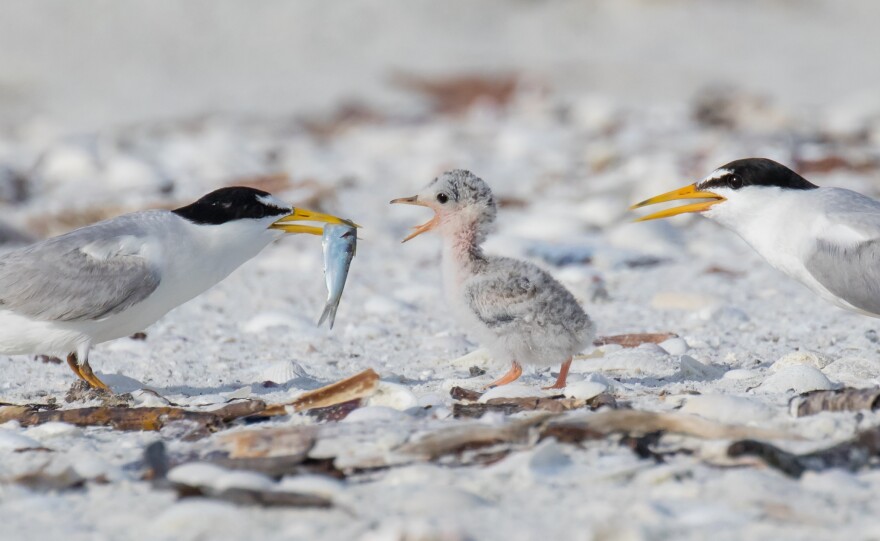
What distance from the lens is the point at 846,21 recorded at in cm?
2023

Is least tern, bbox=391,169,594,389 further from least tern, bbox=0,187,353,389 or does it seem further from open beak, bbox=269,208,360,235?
least tern, bbox=0,187,353,389

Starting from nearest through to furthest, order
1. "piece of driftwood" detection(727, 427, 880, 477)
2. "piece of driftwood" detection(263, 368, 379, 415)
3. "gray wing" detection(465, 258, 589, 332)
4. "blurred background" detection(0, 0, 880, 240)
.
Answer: "piece of driftwood" detection(727, 427, 880, 477) → "piece of driftwood" detection(263, 368, 379, 415) → "gray wing" detection(465, 258, 589, 332) → "blurred background" detection(0, 0, 880, 240)

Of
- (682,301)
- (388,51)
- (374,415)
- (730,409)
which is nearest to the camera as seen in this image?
(730,409)

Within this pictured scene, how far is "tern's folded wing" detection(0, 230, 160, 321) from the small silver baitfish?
620 mm

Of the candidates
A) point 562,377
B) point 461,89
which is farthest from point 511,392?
point 461,89

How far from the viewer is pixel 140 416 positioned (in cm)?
344

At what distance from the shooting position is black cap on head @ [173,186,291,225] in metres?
4.29

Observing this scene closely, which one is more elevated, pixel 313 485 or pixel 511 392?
pixel 511 392

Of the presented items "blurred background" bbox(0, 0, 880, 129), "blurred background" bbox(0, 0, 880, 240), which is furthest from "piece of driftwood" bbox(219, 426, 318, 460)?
"blurred background" bbox(0, 0, 880, 129)

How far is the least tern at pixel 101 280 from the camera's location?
3.95m

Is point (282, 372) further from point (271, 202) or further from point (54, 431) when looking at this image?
point (54, 431)

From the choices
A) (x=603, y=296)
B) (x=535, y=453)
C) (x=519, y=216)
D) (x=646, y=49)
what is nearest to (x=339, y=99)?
(x=646, y=49)

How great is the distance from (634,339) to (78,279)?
2.07 meters

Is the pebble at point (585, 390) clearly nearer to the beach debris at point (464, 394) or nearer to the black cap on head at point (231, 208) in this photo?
the beach debris at point (464, 394)
